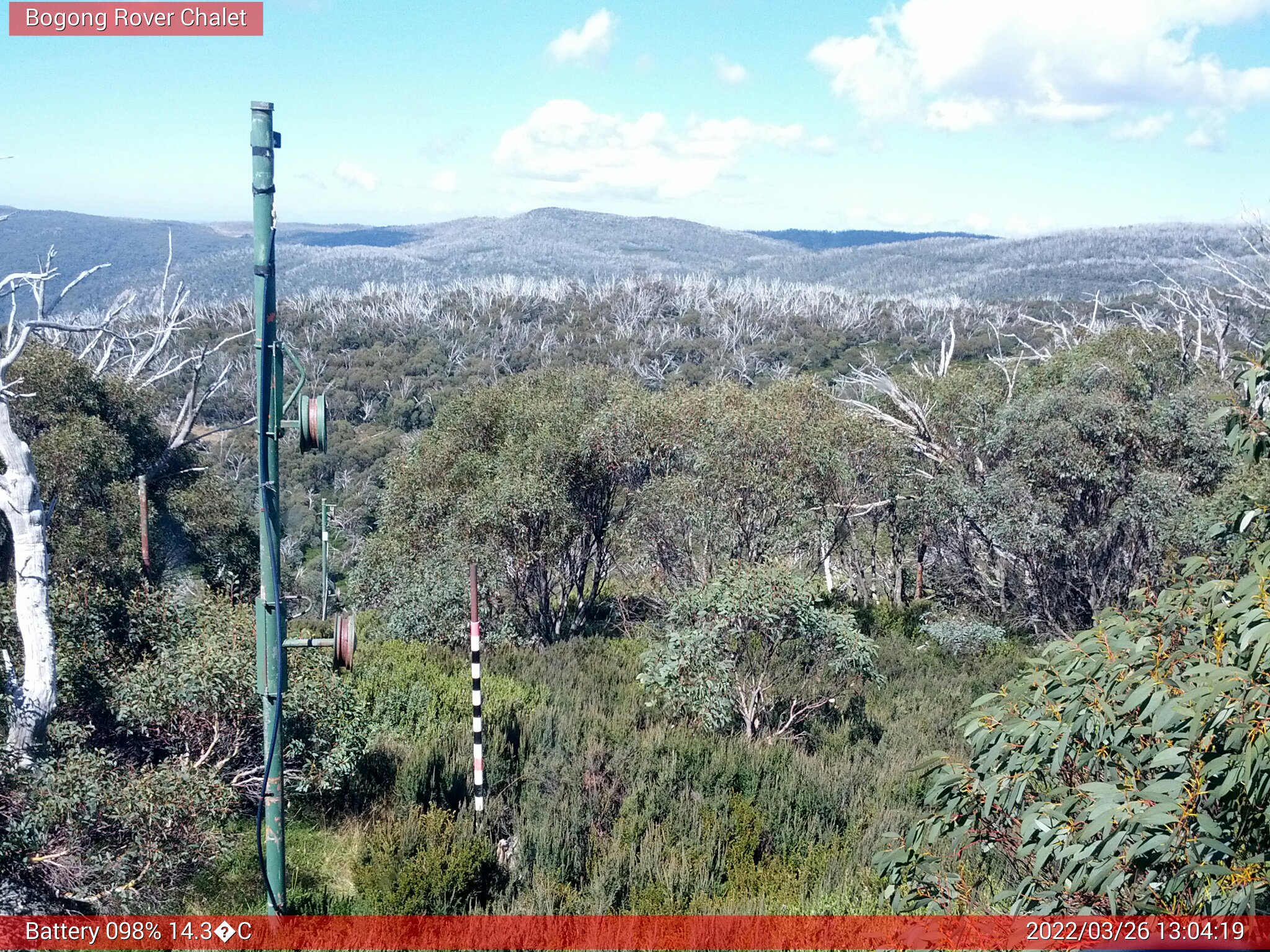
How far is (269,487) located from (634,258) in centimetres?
16938

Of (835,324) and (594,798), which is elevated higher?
(835,324)

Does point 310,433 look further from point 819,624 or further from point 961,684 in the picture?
point 961,684

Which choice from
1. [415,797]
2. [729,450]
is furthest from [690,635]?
[729,450]

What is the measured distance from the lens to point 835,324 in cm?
6756

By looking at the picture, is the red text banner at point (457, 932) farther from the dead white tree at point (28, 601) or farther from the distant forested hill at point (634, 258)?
the distant forested hill at point (634, 258)

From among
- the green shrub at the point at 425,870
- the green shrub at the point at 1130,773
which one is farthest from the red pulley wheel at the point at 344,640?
the green shrub at the point at 1130,773

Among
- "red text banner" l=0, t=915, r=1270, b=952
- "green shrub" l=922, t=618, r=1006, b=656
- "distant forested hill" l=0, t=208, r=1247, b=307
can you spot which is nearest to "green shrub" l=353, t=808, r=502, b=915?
"red text banner" l=0, t=915, r=1270, b=952

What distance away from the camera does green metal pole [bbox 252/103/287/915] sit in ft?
12.7

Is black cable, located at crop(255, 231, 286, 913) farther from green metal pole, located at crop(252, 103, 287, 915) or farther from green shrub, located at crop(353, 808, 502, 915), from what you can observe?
green shrub, located at crop(353, 808, 502, 915)

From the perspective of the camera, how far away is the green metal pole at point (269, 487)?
3867mm

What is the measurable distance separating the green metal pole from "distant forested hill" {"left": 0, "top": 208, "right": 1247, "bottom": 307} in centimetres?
7175

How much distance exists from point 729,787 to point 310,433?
4.74 meters

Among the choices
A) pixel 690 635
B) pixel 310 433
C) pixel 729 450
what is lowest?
pixel 690 635

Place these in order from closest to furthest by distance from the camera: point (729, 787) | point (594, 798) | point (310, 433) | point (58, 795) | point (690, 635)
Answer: point (310, 433)
point (58, 795)
point (594, 798)
point (729, 787)
point (690, 635)
